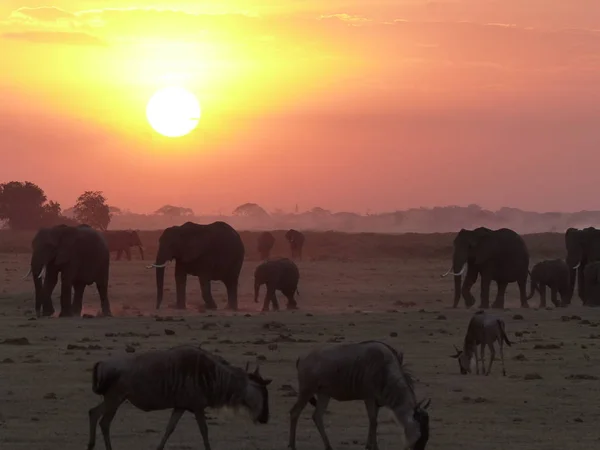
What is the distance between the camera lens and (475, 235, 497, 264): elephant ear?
158 feet

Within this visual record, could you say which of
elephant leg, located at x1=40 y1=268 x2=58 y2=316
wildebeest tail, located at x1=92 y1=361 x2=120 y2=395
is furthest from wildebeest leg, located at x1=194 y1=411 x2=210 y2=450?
elephant leg, located at x1=40 y1=268 x2=58 y2=316

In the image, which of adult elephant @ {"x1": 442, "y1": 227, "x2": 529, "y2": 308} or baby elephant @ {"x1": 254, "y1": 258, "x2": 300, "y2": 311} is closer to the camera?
baby elephant @ {"x1": 254, "y1": 258, "x2": 300, "y2": 311}

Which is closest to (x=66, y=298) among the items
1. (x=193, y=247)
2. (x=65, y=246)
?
(x=65, y=246)

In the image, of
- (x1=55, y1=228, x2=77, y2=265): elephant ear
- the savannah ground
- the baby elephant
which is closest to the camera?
the savannah ground

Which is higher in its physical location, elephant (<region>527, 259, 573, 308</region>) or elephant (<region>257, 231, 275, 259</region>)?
elephant (<region>257, 231, 275, 259</region>)

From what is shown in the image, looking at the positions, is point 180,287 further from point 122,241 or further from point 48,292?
point 122,241

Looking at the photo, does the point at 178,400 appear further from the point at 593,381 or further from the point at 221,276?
the point at 221,276

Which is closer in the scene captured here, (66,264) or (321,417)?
(321,417)

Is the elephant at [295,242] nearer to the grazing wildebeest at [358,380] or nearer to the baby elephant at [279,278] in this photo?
the baby elephant at [279,278]

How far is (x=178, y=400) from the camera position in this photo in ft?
56.6

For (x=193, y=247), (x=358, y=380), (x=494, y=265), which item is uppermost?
(x=193, y=247)

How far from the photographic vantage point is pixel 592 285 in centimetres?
4816

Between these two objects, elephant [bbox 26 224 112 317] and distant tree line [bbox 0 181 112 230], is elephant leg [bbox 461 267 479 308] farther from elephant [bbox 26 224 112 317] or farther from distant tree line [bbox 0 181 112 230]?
distant tree line [bbox 0 181 112 230]

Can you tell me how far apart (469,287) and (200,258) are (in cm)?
1035
